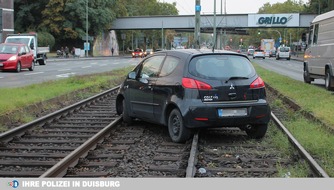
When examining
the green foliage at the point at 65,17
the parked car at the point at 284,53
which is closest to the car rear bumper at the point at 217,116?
the parked car at the point at 284,53

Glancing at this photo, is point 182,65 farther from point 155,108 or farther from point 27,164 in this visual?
point 27,164

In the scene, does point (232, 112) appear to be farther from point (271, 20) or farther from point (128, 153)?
point (271, 20)

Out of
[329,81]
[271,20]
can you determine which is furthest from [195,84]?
[271,20]

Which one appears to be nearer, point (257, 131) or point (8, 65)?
point (257, 131)

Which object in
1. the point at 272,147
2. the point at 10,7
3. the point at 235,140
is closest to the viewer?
the point at 272,147

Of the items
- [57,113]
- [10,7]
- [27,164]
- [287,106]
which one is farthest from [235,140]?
[10,7]

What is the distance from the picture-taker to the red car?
26766 mm

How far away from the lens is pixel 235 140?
27.8 feet

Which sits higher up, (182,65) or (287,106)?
(182,65)

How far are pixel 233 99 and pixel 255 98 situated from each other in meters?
0.49

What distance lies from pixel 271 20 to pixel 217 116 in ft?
239

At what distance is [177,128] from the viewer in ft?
26.7

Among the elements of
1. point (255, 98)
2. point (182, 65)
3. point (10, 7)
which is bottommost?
point (255, 98)

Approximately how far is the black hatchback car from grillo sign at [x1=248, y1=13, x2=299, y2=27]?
70.7 metres
